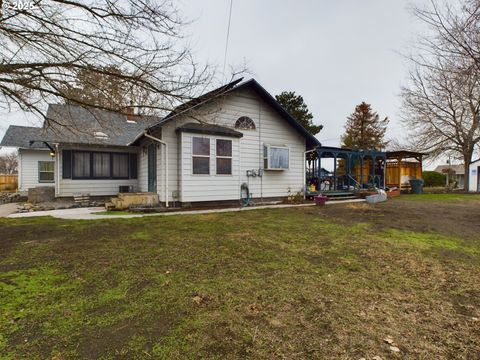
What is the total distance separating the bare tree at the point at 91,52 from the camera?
4.55 metres

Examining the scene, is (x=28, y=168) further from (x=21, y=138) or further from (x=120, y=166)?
(x=120, y=166)

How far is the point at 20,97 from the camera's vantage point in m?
4.91

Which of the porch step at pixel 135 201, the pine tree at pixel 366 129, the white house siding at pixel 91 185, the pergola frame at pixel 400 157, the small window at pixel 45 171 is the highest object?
the pine tree at pixel 366 129

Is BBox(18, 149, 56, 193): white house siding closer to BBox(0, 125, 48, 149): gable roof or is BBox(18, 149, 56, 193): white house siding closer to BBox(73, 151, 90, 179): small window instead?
BBox(0, 125, 48, 149): gable roof

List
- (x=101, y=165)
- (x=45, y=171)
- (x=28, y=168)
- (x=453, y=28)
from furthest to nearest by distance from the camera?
(x=45, y=171) < (x=28, y=168) < (x=101, y=165) < (x=453, y=28)

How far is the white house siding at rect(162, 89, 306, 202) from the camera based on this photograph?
32.8 ft

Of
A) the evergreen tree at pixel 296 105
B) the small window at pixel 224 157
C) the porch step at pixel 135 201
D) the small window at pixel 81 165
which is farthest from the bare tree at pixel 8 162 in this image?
the small window at pixel 224 157

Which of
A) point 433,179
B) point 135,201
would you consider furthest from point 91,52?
point 433,179

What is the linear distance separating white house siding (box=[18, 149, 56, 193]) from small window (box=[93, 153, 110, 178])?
4.46 m

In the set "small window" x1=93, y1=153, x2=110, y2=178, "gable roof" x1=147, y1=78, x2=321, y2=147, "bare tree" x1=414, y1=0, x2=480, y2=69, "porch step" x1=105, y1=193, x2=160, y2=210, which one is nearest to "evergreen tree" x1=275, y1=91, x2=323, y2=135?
"gable roof" x1=147, y1=78, x2=321, y2=147

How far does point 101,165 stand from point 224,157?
21.4 feet

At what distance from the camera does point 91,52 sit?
4824mm

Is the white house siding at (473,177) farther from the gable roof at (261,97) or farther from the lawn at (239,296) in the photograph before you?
the lawn at (239,296)

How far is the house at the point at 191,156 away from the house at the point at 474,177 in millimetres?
19666
